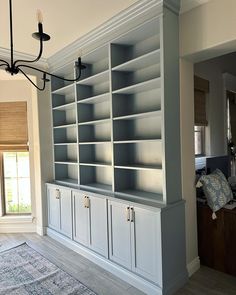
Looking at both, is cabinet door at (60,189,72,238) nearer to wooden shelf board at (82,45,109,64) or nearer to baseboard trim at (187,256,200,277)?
baseboard trim at (187,256,200,277)

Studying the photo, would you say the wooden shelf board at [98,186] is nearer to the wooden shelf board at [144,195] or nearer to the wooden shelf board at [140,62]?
the wooden shelf board at [144,195]

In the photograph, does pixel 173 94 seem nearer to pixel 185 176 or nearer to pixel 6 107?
pixel 185 176

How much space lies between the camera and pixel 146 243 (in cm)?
222

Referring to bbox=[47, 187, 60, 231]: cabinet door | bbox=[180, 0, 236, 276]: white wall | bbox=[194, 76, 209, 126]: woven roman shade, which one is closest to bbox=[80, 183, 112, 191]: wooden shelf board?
bbox=[47, 187, 60, 231]: cabinet door

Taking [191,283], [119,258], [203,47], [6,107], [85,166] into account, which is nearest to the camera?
[203,47]

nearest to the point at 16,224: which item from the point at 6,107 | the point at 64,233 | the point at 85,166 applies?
the point at 64,233

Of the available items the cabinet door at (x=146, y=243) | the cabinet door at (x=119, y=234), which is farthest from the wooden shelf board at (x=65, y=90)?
the cabinet door at (x=146, y=243)

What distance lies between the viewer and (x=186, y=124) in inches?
94.9

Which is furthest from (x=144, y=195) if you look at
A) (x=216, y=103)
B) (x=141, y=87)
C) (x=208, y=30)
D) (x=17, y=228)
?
(x=17, y=228)

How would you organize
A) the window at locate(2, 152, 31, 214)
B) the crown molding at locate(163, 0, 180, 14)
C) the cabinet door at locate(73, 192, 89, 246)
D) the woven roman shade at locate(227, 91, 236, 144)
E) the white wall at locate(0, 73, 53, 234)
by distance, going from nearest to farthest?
the crown molding at locate(163, 0, 180, 14), the cabinet door at locate(73, 192, 89, 246), the white wall at locate(0, 73, 53, 234), the window at locate(2, 152, 31, 214), the woven roman shade at locate(227, 91, 236, 144)

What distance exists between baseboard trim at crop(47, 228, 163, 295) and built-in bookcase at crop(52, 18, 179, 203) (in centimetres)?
75

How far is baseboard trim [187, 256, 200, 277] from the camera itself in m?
2.46

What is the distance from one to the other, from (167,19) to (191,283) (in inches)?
99.1

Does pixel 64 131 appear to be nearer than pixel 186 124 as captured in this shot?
No
